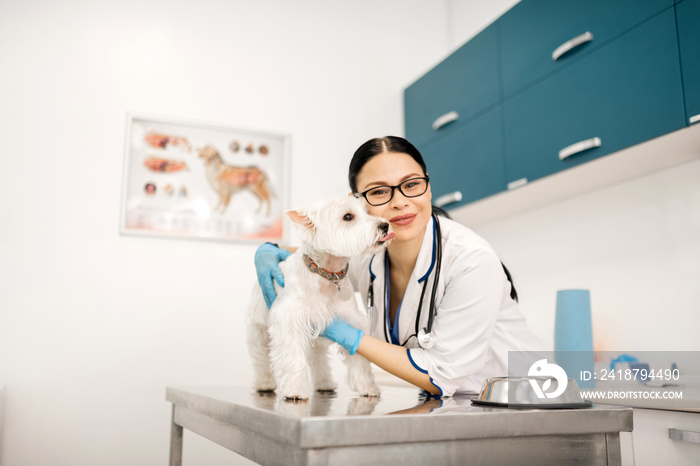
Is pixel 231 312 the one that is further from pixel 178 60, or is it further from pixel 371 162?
pixel 371 162

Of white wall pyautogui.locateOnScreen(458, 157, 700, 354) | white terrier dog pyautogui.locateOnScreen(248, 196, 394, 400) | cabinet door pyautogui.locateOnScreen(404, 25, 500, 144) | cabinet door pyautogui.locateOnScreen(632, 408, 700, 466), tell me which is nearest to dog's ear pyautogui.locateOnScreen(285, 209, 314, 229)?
white terrier dog pyautogui.locateOnScreen(248, 196, 394, 400)

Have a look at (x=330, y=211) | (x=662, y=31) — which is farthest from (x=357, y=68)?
(x=330, y=211)

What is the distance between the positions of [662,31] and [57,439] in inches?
136

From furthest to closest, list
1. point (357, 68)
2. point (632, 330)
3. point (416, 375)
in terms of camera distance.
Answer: point (357, 68)
point (632, 330)
point (416, 375)

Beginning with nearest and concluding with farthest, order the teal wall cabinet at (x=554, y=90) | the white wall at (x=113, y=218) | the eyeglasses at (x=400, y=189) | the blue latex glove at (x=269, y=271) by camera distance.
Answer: the blue latex glove at (x=269, y=271), the eyeglasses at (x=400, y=189), the teal wall cabinet at (x=554, y=90), the white wall at (x=113, y=218)

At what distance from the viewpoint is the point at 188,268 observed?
3.29 meters

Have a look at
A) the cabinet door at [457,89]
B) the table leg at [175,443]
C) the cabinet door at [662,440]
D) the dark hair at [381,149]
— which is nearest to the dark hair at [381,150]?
the dark hair at [381,149]

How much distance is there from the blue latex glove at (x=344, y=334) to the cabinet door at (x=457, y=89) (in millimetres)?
2104

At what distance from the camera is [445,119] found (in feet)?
11.3

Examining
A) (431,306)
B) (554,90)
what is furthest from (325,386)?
(554,90)

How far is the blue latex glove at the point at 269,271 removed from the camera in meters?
1.55

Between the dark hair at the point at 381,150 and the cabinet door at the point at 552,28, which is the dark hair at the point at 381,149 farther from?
the cabinet door at the point at 552,28

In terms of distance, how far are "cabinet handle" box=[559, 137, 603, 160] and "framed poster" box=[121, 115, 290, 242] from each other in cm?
174

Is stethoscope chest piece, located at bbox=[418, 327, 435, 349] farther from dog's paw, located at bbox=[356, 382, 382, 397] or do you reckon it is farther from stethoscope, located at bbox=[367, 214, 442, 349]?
dog's paw, located at bbox=[356, 382, 382, 397]
